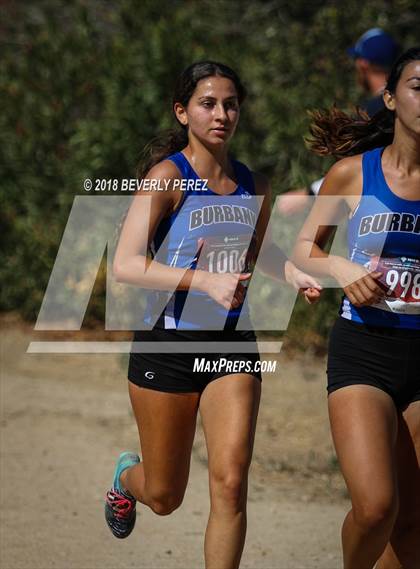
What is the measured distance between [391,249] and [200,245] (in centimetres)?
76

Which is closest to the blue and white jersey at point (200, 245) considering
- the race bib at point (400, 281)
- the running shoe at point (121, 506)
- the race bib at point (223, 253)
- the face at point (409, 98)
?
the race bib at point (223, 253)

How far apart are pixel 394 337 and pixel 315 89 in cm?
492

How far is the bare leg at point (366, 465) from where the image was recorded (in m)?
3.93

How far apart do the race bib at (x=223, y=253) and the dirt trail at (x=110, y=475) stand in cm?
162

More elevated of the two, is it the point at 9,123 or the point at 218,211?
the point at 9,123

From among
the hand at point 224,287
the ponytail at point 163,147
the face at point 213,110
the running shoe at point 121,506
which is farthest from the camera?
the running shoe at point 121,506

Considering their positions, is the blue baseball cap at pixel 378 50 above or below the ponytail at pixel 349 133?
above

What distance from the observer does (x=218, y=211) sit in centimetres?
454

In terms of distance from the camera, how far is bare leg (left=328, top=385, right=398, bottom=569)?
393 cm

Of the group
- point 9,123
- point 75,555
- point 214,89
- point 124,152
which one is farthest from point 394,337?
point 9,123

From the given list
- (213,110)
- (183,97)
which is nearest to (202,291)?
(213,110)

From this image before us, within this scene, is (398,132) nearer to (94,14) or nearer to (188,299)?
(188,299)

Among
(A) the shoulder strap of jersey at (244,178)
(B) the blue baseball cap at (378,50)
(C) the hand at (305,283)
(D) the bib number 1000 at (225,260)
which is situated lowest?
(C) the hand at (305,283)

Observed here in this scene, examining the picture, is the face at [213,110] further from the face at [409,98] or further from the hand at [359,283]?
the hand at [359,283]
